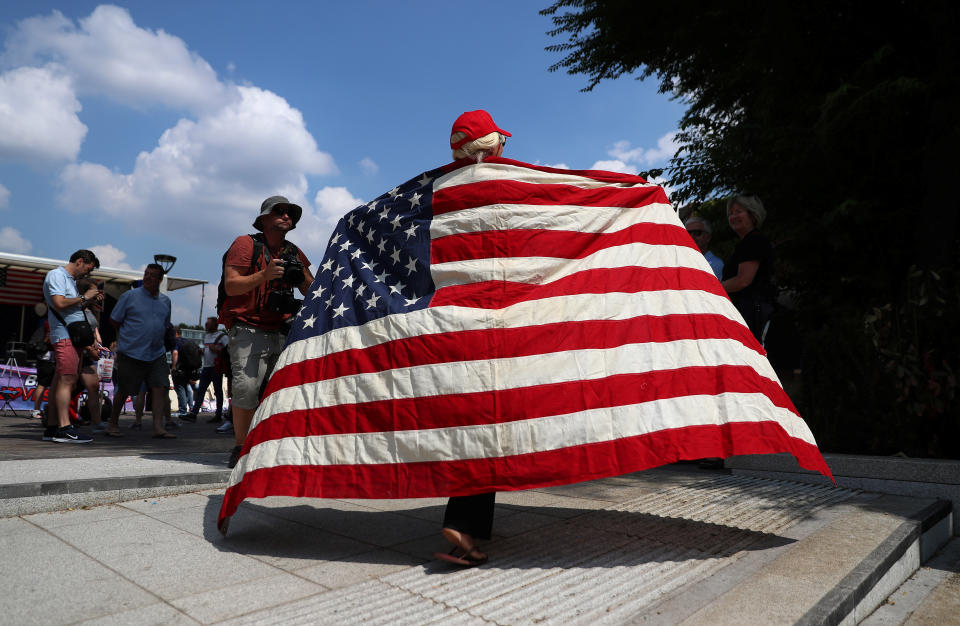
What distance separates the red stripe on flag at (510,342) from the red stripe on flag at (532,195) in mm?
683

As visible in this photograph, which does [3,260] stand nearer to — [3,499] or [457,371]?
[3,499]

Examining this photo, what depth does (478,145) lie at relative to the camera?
3289 mm

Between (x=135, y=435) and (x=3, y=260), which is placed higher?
(x=3, y=260)

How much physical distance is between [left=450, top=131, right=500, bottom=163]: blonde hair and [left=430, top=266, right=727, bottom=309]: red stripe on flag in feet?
2.31

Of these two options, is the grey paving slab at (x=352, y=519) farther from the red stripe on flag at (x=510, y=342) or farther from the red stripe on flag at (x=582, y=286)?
the red stripe on flag at (x=582, y=286)

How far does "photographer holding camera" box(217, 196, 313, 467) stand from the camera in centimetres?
431

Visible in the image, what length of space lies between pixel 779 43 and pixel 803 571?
6.88 metres

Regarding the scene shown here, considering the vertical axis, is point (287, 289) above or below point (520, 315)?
above

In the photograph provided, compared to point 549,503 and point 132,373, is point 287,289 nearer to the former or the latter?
point 549,503

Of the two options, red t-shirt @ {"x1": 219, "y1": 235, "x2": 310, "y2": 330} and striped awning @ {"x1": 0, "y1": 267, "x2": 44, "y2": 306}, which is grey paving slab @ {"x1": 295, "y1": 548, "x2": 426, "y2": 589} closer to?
red t-shirt @ {"x1": 219, "y1": 235, "x2": 310, "y2": 330}

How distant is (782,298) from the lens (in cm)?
762

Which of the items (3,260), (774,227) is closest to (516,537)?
Answer: (774,227)

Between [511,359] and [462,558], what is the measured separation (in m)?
0.87

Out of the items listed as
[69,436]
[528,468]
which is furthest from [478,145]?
[69,436]
